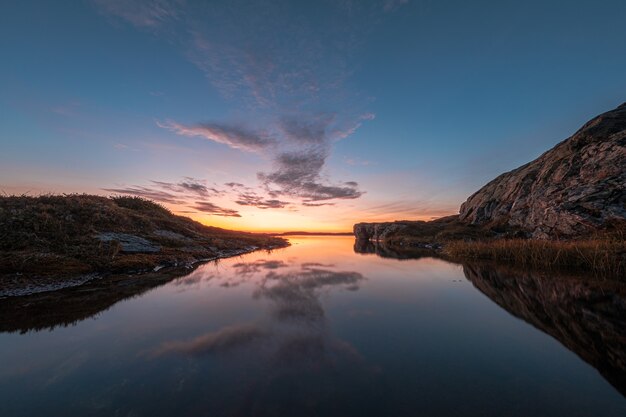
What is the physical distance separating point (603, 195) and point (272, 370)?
46526 millimetres

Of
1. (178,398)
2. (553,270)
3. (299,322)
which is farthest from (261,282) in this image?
(553,270)

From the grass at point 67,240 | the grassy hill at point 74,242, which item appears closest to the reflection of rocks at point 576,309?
the grassy hill at point 74,242

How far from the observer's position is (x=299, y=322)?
34.1 feet

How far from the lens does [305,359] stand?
7.21 m

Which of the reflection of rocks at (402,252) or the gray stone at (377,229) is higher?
the gray stone at (377,229)

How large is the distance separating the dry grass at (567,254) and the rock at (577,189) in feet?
26.7

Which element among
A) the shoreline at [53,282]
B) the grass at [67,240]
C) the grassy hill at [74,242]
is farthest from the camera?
the grass at [67,240]

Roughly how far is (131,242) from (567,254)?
135ft

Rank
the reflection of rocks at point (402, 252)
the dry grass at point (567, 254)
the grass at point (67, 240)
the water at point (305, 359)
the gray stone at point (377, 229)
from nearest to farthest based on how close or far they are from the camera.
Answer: the water at point (305, 359) < the grass at point (67, 240) < the dry grass at point (567, 254) < the reflection of rocks at point (402, 252) < the gray stone at point (377, 229)

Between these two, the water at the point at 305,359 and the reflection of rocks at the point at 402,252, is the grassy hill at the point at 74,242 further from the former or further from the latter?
the reflection of rocks at the point at 402,252

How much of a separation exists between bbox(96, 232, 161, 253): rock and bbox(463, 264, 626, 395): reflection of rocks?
28.6 metres

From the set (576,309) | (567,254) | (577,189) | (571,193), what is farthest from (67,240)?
(577,189)

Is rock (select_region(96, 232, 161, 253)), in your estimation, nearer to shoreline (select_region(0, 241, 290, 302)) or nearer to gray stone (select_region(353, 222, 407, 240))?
shoreline (select_region(0, 241, 290, 302))

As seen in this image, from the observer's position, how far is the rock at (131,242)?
2294cm
